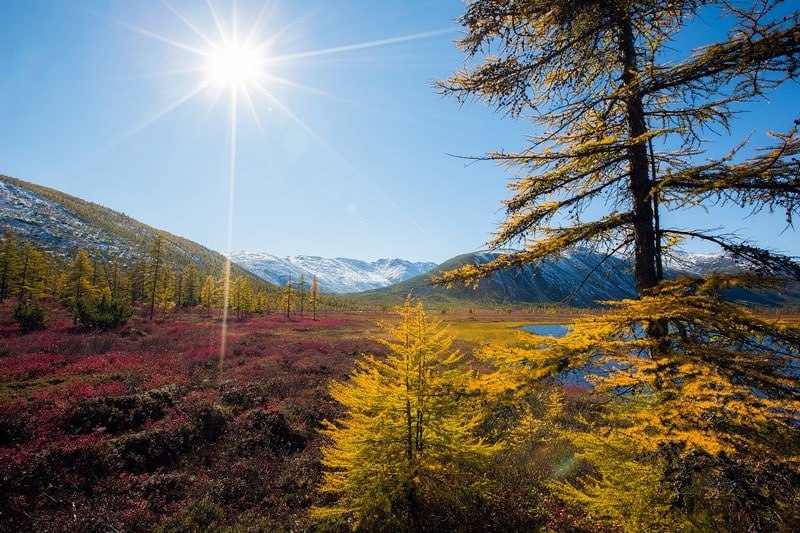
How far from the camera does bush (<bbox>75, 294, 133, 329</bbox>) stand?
28953 millimetres

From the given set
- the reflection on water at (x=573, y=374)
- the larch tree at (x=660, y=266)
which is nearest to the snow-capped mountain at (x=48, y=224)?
the reflection on water at (x=573, y=374)

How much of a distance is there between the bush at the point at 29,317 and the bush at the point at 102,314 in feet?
7.64

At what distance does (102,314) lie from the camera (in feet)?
97.8

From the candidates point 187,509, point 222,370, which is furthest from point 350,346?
point 187,509

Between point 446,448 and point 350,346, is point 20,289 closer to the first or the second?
point 350,346

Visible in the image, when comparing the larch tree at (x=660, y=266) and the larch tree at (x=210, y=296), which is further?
the larch tree at (x=210, y=296)

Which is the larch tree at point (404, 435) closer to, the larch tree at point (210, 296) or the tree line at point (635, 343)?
the tree line at point (635, 343)

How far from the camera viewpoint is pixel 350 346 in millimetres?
30016

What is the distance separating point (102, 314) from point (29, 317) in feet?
14.4

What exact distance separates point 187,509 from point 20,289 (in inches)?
2671

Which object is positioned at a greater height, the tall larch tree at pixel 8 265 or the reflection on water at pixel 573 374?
the tall larch tree at pixel 8 265

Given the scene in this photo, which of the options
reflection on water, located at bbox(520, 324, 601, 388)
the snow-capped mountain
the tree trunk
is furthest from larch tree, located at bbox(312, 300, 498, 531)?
the snow-capped mountain

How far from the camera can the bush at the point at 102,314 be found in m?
29.0

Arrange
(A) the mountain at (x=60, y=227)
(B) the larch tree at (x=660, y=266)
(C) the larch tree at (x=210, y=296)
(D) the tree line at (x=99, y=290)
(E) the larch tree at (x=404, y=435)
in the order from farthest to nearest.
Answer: (A) the mountain at (x=60, y=227) < (C) the larch tree at (x=210, y=296) < (D) the tree line at (x=99, y=290) < (E) the larch tree at (x=404, y=435) < (B) the larch tree at (x=660, y=266)
